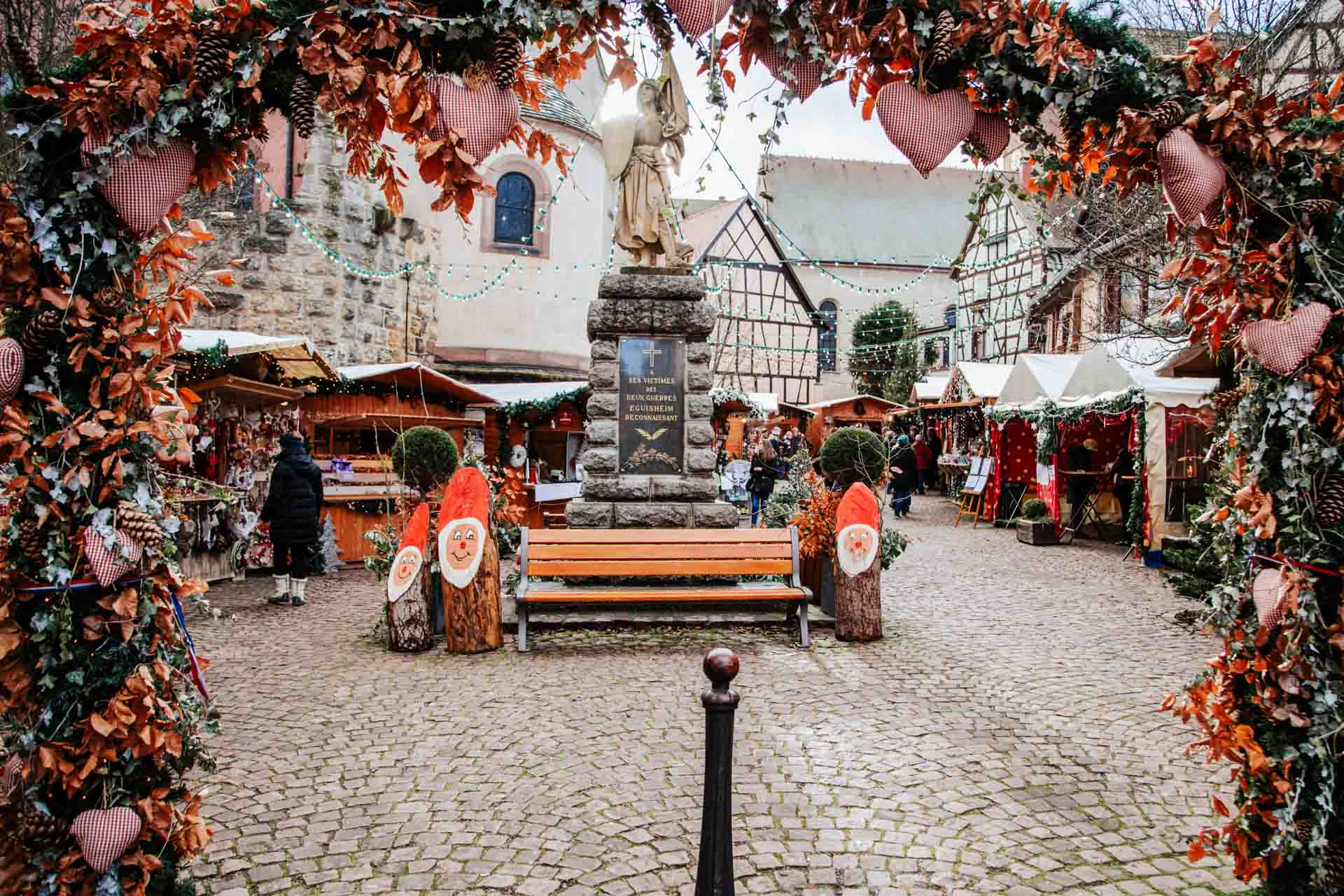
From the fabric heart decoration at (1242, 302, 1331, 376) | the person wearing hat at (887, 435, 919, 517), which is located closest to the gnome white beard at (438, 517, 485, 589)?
the fabric heart decoration at (1242, 302, 1331, 376)

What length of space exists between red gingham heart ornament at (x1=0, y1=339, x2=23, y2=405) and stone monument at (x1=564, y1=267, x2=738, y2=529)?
249 inches

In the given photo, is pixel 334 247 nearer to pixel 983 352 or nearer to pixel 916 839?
pixel 916 839

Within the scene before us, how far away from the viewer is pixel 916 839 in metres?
3.71

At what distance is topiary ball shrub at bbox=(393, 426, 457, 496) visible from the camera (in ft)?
32.3

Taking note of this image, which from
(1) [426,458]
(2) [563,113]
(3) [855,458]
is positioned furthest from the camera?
(2) [563,113]

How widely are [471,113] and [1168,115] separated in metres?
2.28

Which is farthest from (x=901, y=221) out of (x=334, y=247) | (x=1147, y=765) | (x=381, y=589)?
(x=1147, y=765)

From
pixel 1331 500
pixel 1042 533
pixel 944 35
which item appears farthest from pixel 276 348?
pixel 1042 533

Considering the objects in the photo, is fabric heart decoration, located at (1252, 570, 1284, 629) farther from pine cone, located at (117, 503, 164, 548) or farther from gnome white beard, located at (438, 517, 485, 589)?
gnome white beard, located at (438, 517, 485, 589)

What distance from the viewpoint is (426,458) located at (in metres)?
9.95

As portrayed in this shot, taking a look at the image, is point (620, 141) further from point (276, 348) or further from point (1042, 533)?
point (1042, 533)

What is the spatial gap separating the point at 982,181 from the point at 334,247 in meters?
16.1

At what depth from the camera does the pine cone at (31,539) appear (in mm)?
2760

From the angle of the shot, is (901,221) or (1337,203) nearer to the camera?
(1337,203)
